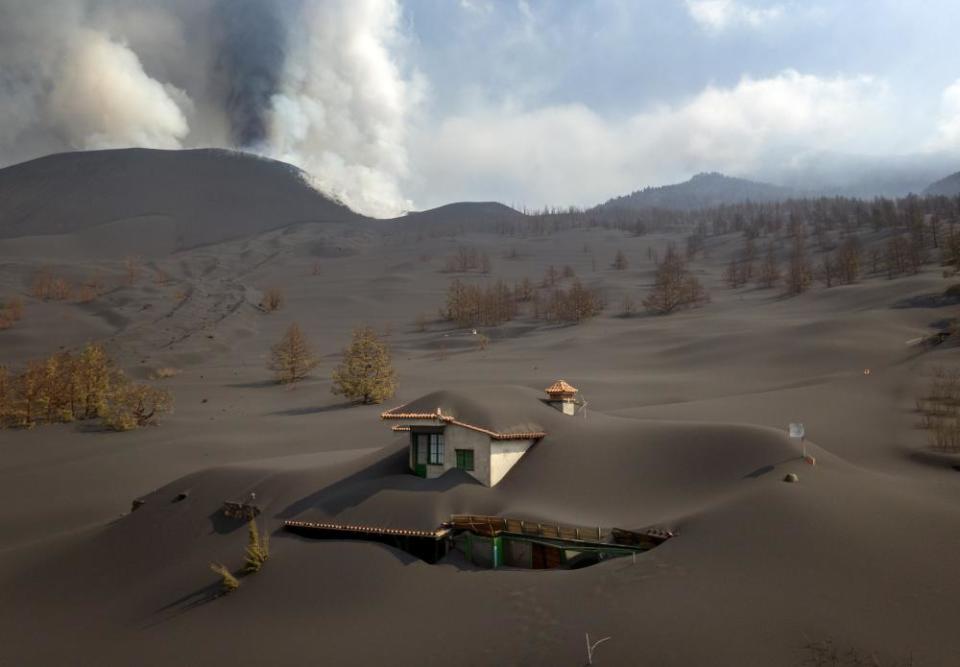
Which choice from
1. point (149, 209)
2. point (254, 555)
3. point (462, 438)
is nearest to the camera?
point (254, 555)

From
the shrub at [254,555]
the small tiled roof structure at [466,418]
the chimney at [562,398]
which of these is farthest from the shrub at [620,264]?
the shrub at [254,555]

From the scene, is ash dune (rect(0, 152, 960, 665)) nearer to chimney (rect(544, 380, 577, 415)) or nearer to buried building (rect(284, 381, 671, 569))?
buried building (rect(284, 381, 671, 569))

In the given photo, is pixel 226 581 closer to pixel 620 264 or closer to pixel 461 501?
pixel 461 501

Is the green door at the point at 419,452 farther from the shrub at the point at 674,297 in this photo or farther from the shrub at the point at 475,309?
the shrub at the point at 674,297

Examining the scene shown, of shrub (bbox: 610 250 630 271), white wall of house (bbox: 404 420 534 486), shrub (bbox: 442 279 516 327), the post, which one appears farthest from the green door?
shrub (bbox: 610 250 630 271)

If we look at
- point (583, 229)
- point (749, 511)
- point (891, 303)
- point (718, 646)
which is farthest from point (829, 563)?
point (583, 229)

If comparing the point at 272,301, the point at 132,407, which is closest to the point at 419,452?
the point at 132,407
